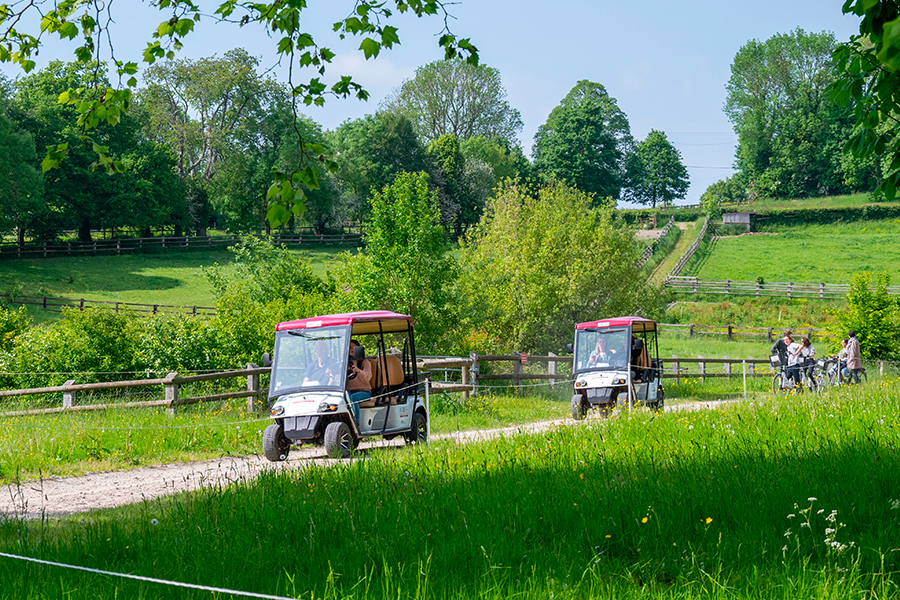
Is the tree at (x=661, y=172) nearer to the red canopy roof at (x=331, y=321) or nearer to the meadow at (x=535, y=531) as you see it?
the red canopy roof at (x=331, y=321)

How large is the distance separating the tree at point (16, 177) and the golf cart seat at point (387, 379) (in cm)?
4211

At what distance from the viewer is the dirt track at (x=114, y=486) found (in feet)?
27.5

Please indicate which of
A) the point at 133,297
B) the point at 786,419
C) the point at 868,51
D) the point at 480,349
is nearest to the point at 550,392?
the point at 480,349

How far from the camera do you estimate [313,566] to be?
15.5 ft

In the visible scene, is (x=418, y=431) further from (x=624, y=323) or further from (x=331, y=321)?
(x=624, y=323)

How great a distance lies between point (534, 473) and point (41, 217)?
55.7m

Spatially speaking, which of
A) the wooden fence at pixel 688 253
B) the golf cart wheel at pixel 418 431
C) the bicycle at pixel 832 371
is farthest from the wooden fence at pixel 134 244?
the golf cart wheel at pixel 418 431

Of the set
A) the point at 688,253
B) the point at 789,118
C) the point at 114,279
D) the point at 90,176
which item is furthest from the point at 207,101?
the point at 789,118

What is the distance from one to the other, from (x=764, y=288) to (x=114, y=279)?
44.0 metres

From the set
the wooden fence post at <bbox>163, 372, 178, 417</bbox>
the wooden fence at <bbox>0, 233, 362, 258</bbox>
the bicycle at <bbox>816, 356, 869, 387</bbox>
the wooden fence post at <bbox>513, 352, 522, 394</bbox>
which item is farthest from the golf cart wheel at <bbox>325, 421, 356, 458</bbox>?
the wooden fence at <bbox>0, 233, 362, 258</bbox>

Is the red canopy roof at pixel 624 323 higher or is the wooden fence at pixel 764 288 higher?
the red canopy roof at pixel 624 323

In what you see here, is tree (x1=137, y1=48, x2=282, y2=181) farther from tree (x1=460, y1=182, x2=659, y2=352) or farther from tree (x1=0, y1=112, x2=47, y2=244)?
tree (x1=460, y1=182, x2=659, y2=352)

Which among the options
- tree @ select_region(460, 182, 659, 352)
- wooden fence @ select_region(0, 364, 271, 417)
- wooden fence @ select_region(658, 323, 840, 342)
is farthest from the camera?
wooden fence @ select_region(658, 323, 840, 342)

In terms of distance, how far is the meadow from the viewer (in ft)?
13.7
